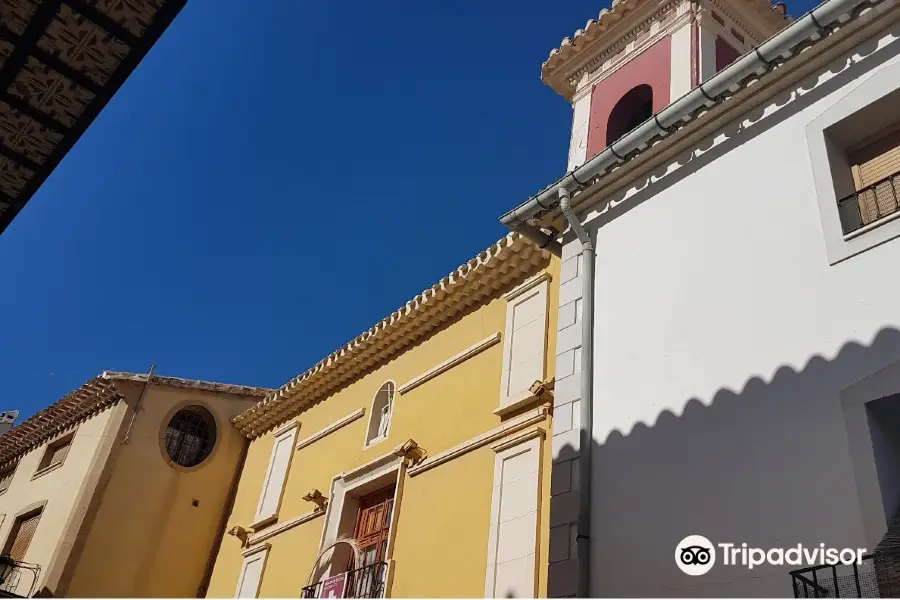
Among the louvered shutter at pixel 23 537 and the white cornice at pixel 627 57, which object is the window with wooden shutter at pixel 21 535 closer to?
the louvered shutter at pixel 23 537

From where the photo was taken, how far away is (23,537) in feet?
50.0

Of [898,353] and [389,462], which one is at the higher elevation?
[389,462]

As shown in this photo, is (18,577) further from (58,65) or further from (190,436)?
(58,65)

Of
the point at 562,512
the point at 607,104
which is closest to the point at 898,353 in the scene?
the point at 562,512

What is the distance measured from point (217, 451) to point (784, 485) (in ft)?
39.1

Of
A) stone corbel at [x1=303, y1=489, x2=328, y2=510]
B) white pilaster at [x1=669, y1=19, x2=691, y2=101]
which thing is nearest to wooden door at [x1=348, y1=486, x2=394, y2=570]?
stone corbel at [x1=303, y1=489, x2=328, y2=510]

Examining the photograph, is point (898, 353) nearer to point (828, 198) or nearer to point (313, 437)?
point (828, 198)

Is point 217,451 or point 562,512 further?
point 217,451

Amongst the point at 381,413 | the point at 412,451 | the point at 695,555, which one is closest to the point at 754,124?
the point at 695,555

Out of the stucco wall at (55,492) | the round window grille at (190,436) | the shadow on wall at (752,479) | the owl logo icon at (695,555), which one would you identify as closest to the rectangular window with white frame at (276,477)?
the round window grille at (190,436)

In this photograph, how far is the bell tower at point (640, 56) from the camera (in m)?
10.2

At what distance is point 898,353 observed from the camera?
502 cm

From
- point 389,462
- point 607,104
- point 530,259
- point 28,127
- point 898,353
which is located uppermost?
point 607,104

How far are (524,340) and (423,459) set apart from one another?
1.95m
